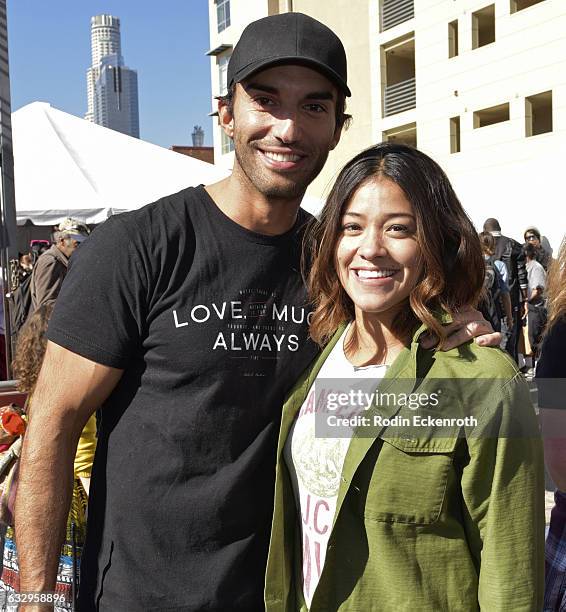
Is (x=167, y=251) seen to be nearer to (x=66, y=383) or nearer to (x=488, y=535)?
(x=66, y=383)

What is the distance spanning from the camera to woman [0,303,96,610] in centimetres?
277

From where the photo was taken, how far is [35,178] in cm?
858

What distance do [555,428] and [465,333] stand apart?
64 centimetres

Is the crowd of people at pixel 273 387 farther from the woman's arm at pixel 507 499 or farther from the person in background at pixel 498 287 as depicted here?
the person in background at pixel 498 287

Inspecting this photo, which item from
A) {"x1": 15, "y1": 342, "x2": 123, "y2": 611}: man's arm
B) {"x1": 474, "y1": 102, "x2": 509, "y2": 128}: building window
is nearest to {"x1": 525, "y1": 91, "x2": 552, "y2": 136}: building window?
{"x1": 474, "y1": 102, "x2": 509, "y2": 128}: building window

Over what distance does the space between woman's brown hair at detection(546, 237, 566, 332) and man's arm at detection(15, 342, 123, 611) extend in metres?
1.30

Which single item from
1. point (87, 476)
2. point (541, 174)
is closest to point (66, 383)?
point (87, 476)

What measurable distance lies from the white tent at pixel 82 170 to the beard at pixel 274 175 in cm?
633

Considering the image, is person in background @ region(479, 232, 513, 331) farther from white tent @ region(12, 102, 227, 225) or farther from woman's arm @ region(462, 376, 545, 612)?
woman's arm @ region(462, 376, 545, 612)

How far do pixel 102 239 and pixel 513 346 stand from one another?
8339 mm

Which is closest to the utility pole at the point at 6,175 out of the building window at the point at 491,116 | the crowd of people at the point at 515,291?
the crowd of people at the point at 515,291

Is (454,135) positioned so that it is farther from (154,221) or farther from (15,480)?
(154,221)

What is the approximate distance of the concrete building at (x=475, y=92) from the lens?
1883 cm

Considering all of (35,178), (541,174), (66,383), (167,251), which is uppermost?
(541,174)
